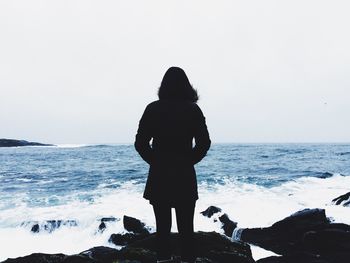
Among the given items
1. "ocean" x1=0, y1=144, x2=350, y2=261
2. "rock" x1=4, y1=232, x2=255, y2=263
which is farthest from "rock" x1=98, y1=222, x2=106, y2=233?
"rock" x1=4, y1=232, x2=255, y2=263

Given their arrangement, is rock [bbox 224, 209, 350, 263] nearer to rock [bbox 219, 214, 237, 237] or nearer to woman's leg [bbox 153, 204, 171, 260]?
rock [bbox 219, 214, 237, 237]

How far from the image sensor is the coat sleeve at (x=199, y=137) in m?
3.98

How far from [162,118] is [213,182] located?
68.1 ft

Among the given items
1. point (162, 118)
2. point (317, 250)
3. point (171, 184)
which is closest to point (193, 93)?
point (162, 118)

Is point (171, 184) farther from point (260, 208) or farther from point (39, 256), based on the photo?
point (260, 208)

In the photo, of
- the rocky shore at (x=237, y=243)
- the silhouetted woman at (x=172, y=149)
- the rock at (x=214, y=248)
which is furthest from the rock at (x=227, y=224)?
the silhouetted woman at (x=172, y=149)

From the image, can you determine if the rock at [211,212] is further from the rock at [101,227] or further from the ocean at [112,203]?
the rock at [101,227]

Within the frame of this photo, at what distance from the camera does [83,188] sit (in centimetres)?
2286

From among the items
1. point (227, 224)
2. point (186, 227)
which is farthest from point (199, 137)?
point (227, 224)

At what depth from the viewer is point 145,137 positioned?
13.2ft

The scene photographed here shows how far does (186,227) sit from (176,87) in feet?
4.75

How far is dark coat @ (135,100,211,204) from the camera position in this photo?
3965 millimetres

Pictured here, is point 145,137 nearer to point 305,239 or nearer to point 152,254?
point 152,254

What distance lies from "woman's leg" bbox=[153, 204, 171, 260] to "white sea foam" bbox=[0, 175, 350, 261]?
6322 mm
